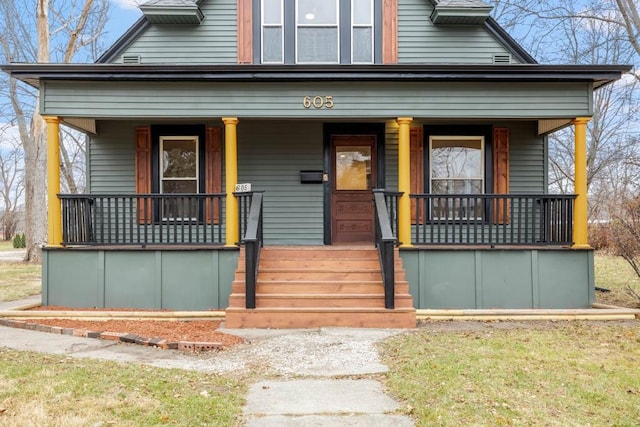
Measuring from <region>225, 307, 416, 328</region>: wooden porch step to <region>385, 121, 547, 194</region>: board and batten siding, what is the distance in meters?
3.55

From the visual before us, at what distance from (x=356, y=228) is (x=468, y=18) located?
4672mm

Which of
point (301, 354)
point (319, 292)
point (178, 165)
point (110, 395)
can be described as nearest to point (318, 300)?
point (319, 292)

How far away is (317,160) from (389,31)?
2927mm

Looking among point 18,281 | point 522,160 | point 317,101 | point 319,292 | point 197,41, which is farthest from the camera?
point 18,281

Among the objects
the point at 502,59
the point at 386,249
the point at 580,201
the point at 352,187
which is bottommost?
the point at 386,249

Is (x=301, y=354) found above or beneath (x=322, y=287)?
beneath

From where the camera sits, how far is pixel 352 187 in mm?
9852

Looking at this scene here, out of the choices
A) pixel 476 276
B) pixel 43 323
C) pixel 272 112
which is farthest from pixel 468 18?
pixel 43 323

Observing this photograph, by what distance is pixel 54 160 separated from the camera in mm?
8234

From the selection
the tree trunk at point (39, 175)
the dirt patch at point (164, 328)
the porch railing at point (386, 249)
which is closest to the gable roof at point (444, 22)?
the porch railing at point (386, 249)

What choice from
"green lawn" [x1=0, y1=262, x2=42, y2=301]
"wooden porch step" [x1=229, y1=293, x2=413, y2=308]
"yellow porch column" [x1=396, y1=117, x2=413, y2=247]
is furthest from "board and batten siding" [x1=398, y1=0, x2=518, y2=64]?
"green lawn" [x1=0, y1=262, x2=42, y2=301]

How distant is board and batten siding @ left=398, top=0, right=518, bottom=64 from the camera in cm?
985

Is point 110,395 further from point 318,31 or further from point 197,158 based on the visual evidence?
point 318,31

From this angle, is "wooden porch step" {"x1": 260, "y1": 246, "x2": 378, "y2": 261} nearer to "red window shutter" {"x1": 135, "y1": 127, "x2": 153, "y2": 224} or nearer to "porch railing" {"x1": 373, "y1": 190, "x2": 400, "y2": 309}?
"porch railing" {"x1": 373, "y1": 190, "x2": 400, "y2": 309}
